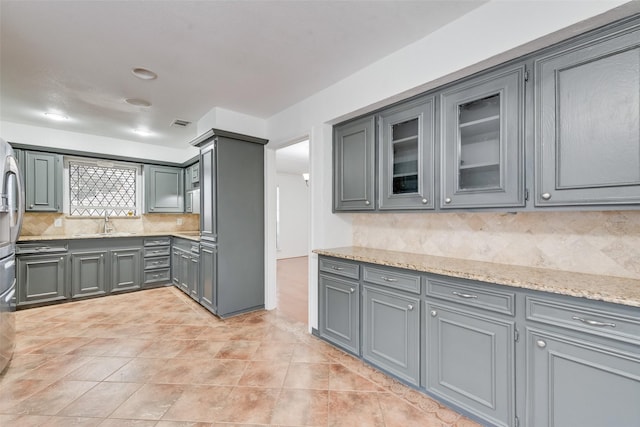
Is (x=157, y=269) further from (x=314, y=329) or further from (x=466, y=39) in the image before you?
(x=466, y=39)

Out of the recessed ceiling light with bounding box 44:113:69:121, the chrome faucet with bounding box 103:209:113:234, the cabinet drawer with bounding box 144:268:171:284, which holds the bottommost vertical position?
the cabinet drawer with bounding box 144:268:171:284

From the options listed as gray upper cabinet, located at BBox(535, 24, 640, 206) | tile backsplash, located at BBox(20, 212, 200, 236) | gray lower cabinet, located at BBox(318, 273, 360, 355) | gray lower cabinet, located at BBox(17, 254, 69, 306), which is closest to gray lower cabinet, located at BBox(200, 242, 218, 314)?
gray lower cabinet, located at BBox(318, 273, 360, 355)

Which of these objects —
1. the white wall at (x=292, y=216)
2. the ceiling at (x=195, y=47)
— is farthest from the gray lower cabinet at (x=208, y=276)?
the white wall at (x=292, y=216)

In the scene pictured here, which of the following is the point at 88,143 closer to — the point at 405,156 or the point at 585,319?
the point at 405,156

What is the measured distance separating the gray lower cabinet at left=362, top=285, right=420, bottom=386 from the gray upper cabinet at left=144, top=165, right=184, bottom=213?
14.5 feet

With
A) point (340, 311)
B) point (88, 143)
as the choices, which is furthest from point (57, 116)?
point (340, 311)

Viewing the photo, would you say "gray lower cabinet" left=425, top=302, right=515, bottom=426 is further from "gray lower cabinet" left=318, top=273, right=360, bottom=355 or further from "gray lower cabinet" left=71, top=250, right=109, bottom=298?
"gray lower cabinet" left=71, top=250, right=109, bottom=298

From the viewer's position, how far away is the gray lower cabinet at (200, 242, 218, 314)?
11.6 ft

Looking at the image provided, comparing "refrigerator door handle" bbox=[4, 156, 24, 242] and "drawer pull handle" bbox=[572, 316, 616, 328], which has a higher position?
"refrigerator door handle" bbox=[4, 156, 24, 242]

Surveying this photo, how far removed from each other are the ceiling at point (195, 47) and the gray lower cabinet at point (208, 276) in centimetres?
181

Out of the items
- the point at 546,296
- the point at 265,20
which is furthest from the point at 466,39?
the point at 546,296

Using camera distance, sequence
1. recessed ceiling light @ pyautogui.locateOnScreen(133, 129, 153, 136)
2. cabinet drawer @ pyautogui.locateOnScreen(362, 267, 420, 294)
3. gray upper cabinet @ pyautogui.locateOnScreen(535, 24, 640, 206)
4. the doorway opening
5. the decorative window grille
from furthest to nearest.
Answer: the doorway opening, the decorative window grille, recessed ceiling light @ pyautogui.locateOnScreen(133, 129, 153, 136), cabinet drawer @ pyautogui.locateOnScreen(362, 267, 420, 294), gray upper cabinet @ pyautogui.locateOnScreen(535, 24, 640, 206)

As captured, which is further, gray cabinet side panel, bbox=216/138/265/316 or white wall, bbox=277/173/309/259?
white wall, bbox=277/173/309/259

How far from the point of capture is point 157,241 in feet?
16.3
